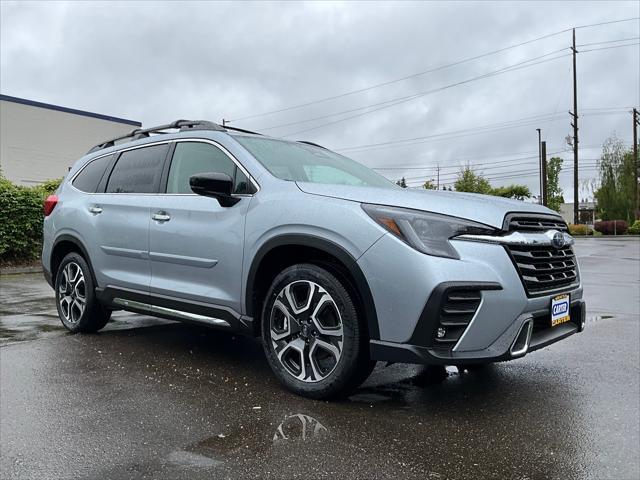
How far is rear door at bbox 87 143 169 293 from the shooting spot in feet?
15.0

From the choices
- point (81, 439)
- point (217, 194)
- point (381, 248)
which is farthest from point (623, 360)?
point (81, 439)

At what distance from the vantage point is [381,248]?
10.1 feet

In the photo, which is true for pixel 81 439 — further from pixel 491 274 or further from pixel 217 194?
pixel 491 274

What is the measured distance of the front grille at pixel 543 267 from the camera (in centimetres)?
313

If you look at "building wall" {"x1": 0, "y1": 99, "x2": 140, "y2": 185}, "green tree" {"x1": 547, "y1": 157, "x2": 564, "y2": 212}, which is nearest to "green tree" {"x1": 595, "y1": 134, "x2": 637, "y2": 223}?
"green tree" {"x1": 547, "y1": 157, "x2": 564, "y2": 212}

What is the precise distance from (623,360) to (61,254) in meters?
5.32

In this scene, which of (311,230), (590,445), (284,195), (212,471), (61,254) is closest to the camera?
(212,471)

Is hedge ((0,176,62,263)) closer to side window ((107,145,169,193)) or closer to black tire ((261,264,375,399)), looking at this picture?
side window ((107,145,169,193))

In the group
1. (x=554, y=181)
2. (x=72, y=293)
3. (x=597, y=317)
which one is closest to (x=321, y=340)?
(x=72, y=293)

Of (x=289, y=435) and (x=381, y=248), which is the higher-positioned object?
(x=381, y=248)

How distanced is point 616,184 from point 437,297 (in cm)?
5257

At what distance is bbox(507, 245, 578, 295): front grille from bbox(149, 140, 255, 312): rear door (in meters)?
1.78

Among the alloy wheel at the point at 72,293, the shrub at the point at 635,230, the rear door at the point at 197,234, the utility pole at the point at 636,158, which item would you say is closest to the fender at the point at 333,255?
the rear door at the point at 197,234

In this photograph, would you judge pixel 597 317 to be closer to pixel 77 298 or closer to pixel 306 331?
pixel 306 331
